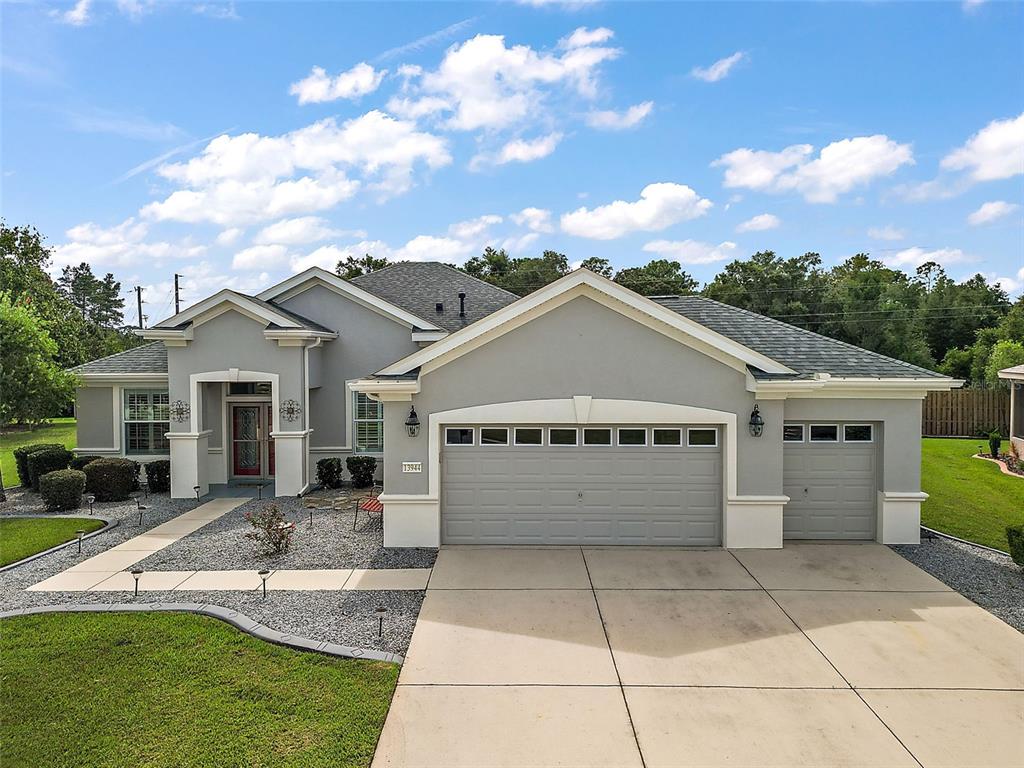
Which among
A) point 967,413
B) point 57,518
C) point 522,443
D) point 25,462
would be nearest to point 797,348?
point 522,443

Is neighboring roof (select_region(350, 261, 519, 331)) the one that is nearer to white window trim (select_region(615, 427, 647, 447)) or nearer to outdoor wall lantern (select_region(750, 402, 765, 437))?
white window trim (select_region(615, 427, 647, 447))

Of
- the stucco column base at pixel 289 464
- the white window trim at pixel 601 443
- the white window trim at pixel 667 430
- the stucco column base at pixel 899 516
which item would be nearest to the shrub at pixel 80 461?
the stucco column base at pixel 289 464

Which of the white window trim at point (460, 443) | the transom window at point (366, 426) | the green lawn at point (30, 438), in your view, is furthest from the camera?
the green lawn at point (30, 438)

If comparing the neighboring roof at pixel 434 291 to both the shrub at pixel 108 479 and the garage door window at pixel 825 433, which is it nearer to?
the shrub at pixel 108 479

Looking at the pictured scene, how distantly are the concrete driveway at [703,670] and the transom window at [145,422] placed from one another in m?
10.8

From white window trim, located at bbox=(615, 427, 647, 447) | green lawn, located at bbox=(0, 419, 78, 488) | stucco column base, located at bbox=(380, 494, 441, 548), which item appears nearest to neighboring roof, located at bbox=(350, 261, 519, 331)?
stucco column base, located at bbox=(380, 494, 441, 548)

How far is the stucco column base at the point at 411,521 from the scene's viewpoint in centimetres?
1027

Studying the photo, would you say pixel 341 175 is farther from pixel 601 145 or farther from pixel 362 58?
pixel 601 145

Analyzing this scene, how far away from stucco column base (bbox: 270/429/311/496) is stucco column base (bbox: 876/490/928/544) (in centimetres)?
1217

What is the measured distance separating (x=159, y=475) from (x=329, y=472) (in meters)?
4.16

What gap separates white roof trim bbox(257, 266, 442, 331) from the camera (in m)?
16.0

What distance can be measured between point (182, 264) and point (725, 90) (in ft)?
126

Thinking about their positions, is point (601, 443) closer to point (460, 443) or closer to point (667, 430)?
point (667, 430)

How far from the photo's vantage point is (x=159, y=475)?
15.1m
